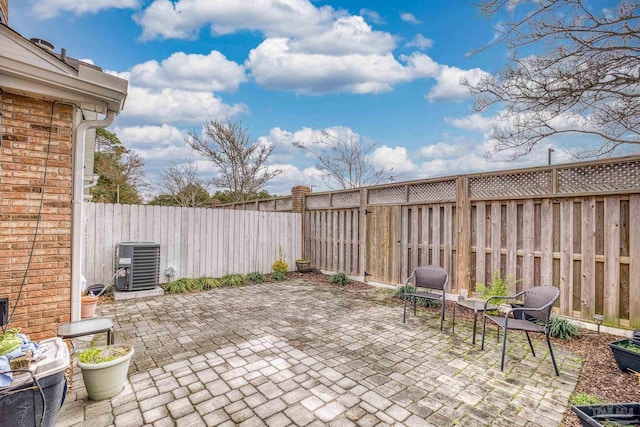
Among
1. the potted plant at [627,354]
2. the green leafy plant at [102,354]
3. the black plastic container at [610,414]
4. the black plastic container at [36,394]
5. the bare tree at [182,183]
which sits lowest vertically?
the potted plant at [627,354]

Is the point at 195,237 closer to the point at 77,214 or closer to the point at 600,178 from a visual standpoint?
the point at 77,214

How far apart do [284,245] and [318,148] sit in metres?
5.12

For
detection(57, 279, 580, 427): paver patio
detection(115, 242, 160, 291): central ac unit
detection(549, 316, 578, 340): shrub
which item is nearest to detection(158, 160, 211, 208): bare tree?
detection(115, 242, 160, 291): central ac unit

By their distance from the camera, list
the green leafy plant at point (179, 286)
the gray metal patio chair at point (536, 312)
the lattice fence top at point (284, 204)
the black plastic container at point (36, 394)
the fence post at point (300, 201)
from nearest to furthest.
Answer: the black plastic container at point (36, 394) → the gray metal patio chair at point (536, 312) → the green leafy plant at point (179, 286) → the fence post at point (300, 201) → the lattice fence top at point (284, 204)

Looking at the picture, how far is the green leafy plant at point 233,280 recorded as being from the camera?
6770mm

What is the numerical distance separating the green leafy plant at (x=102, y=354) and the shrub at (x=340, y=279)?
Result: 16.5ft

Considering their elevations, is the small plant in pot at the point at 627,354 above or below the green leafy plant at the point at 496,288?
below

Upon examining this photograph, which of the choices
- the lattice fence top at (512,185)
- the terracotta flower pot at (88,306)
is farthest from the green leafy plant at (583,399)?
the terracotta flower pot at (88,306)

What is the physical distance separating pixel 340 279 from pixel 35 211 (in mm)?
5711

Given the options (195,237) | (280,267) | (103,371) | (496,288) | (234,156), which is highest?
(234,156)

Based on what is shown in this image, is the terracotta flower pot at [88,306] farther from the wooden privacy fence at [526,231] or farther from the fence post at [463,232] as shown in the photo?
the fence post at [463,232]

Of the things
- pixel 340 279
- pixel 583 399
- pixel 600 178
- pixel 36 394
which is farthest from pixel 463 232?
pixel 36 394

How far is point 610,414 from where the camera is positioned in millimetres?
1851

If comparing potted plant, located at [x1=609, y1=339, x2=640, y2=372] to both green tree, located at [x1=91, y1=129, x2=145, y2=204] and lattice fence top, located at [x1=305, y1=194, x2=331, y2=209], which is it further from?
green tree, located at [x1=91, y1=129, x2=145, y2=204]
